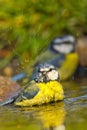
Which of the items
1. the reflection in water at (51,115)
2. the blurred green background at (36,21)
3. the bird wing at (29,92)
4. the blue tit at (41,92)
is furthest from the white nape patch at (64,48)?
the reflection in water at (51,115)

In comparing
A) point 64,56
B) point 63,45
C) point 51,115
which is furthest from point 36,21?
point 51,115

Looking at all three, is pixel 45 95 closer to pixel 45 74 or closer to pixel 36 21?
pixel 45 74

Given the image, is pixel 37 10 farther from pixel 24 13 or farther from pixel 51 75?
pixel 51 75

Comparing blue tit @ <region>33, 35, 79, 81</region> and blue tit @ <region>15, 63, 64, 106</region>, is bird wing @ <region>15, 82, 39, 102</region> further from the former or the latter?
blue tit @ <region>33, 35, 79, 81</region>

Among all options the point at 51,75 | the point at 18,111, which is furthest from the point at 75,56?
the point at 18,111

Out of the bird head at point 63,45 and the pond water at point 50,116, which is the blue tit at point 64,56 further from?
the pond water at point 50,116
